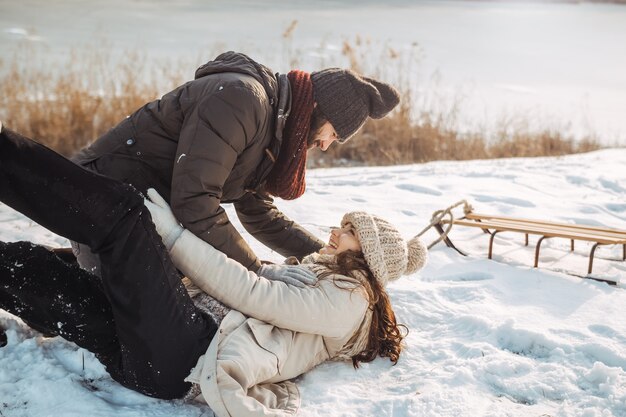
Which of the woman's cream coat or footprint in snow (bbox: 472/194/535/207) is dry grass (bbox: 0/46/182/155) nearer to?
footprint in snow (bbox: 472/194/535/207)

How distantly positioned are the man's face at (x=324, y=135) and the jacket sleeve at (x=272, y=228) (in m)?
0.43

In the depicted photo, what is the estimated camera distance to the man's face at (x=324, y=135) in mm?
2830

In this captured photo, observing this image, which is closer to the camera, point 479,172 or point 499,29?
point 479,172

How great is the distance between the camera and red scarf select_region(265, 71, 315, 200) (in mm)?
2746

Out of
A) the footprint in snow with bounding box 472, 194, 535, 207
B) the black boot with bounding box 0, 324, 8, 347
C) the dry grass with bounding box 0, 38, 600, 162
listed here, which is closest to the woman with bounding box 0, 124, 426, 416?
the black boot with bounding box 0, 324, 8, 347

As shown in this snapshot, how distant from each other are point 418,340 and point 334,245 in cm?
63

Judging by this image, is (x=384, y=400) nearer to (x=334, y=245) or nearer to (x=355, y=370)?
(x=355, y=370)

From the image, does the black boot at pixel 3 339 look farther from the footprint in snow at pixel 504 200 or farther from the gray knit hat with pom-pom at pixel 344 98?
the footprint in snow at pixel 504 200

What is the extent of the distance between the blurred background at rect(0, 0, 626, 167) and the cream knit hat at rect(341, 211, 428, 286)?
433cm

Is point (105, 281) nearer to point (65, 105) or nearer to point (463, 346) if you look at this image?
point (463, 346)

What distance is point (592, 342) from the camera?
2.82m

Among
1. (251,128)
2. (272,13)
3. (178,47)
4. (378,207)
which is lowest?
(378,207)

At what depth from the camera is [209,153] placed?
2430 mm

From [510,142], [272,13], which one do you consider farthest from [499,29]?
[510,142]
